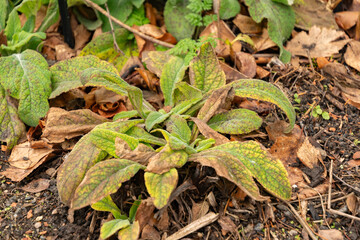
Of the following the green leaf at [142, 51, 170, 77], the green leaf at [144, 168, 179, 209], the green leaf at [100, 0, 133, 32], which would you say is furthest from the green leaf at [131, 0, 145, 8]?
the green leaf at [144, 168, 179, 209]

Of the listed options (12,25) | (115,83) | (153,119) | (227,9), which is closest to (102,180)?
(153,119)

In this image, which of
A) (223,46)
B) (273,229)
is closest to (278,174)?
(273,229)

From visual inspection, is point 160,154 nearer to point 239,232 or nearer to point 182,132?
point 182,132

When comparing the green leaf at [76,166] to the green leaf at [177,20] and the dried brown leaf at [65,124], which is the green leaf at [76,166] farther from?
the green leaf at [177,20]

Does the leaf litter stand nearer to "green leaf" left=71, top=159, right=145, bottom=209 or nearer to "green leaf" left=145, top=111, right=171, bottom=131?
"green leaf" left=71, top=159, right=145, bottom=209

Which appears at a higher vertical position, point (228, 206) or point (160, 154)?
point (160, 154)

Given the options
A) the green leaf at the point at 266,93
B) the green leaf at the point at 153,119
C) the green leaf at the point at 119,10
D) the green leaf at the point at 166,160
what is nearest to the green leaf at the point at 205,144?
the green leaf at the point at 166,160

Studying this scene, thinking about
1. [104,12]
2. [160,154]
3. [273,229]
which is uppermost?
[104,12]
